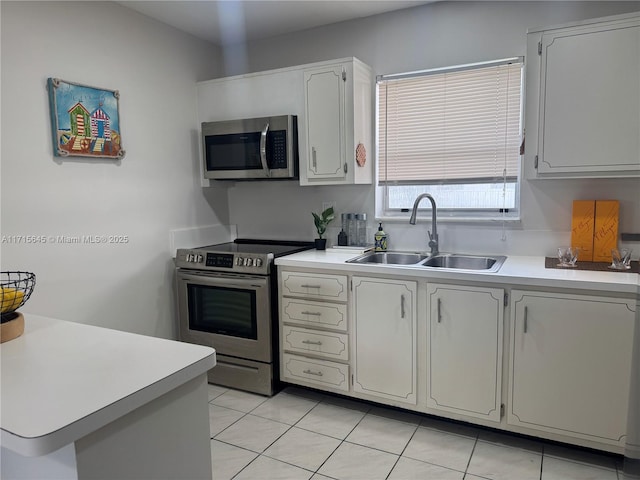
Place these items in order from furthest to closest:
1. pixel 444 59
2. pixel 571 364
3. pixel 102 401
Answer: pixel 444 59, pixel 571 364, pixel 102 401

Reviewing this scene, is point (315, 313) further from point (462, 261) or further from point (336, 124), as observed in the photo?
point (336, 124)

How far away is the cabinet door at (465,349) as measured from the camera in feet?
7.61

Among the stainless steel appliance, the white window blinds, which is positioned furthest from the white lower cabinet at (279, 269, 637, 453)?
the white window blinds

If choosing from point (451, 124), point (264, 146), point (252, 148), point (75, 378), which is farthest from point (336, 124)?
point (75, 378)

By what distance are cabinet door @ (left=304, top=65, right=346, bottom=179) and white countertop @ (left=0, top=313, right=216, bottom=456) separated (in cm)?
185

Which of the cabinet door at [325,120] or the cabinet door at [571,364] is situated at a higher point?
the cabinet door at [325,120]

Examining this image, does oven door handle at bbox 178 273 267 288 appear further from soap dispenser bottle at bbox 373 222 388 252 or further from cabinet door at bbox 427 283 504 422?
cabinet door at bbox 427 283 504 422

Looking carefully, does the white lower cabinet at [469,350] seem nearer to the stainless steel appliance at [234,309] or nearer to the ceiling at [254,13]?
the stainless steel appliance at [234,309]

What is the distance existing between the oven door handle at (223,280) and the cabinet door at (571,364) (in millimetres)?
1514

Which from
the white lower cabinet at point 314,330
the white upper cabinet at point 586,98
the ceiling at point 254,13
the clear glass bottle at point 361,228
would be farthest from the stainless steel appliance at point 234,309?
the white upper cabinet at point 586,98

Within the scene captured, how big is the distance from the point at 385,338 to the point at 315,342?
47 cm

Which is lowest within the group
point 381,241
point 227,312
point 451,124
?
point 227,312

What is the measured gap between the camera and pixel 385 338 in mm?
2607

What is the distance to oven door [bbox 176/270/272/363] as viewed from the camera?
2.93 metres
